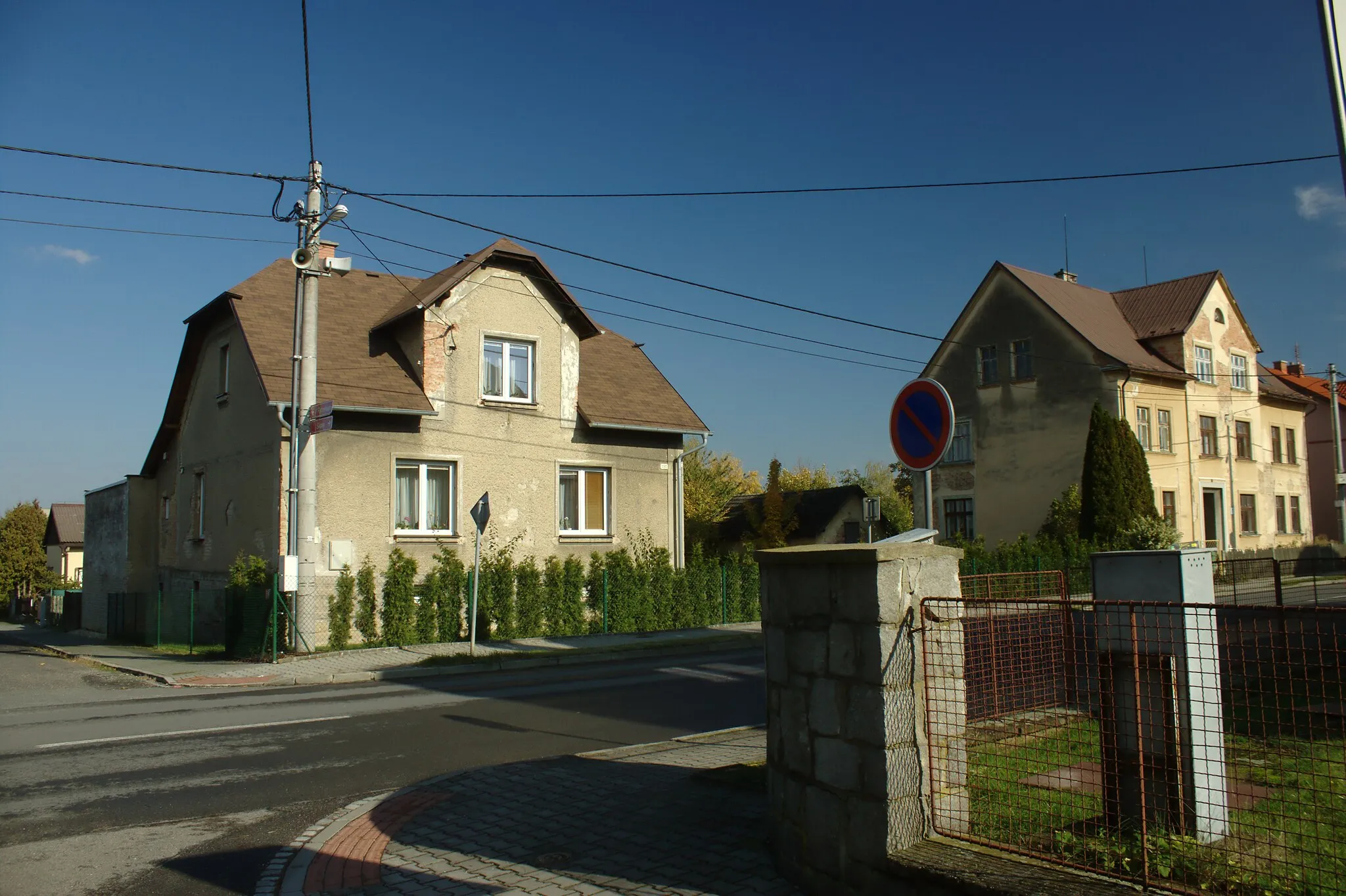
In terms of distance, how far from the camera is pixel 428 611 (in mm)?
19516

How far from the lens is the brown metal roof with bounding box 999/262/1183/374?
34469 millimetres

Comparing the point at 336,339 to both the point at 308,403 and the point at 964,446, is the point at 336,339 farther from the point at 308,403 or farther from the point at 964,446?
the point at 964,446

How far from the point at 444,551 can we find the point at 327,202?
7.59 metres

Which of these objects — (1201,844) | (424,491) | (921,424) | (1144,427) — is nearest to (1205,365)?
(1144,427)

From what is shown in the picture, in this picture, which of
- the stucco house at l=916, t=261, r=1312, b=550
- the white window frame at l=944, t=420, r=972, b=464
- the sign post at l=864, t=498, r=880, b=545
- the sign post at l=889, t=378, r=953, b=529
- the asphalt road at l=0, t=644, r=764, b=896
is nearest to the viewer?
the sign post at l=889, t=378, r=953, b=529

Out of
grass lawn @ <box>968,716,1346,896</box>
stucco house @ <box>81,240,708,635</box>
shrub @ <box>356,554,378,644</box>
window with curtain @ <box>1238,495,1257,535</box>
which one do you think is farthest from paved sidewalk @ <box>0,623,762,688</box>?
window with curtain @ <box>1238,495,1257,535</box>

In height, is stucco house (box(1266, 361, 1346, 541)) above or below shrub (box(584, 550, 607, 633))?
above

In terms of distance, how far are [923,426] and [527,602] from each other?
15.8 m

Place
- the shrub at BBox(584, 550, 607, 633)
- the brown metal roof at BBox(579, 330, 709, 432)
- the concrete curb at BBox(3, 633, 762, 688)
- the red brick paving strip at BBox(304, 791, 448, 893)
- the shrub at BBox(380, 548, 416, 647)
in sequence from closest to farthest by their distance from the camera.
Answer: the red brick paving strip at BBox(304, 791, 448, 893) < the concrete curb at BBox(3, 633, 762, 688) < the shrub at BBox(380, 548, 416, 647) < the shrub at BBox(584, 550, 607, 633) < the brown metal roof at BBox(579, 330, 709, 432)

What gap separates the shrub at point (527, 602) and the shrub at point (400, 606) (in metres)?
2.23

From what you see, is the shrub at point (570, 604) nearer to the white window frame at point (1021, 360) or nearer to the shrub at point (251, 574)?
the shrub at point (251, 574)

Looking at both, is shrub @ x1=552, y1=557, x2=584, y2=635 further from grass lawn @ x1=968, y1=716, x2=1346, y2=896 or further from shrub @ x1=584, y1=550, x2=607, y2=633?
grass lawn @ x1=968, y1=716, x2=1346, y2=896

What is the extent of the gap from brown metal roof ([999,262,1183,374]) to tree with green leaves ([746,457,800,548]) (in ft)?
38.9

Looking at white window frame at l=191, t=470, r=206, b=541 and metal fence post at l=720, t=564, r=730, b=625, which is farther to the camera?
metal fence post at l=720, t=564, r=730, b=625
